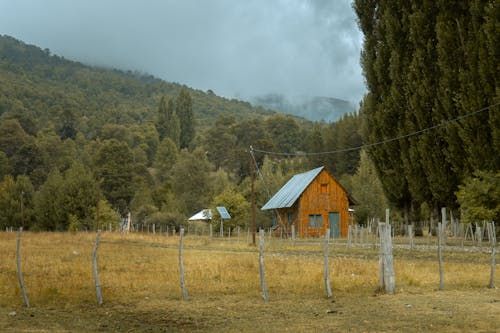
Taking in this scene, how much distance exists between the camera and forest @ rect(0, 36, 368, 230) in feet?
215

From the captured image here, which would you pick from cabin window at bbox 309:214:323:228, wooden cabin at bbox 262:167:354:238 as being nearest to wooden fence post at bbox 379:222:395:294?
wooden cabin at bbox 262:167:354:238

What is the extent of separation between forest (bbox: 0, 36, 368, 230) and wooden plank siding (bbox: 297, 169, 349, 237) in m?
7.23

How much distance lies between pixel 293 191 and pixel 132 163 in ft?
166

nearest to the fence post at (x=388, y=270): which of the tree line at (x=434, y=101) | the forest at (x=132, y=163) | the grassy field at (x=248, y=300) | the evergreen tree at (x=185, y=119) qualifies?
the grassy field at (x=248, y=300)

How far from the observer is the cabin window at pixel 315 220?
5141 cm

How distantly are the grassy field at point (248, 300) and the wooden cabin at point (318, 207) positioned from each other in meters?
30.3

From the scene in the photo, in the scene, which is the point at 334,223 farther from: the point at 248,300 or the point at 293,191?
the point at 248,300

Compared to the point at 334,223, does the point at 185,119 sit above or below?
above

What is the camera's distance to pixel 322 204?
2041 inches

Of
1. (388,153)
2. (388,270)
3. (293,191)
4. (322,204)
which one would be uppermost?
(388,153)

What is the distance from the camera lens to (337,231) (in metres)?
52.2

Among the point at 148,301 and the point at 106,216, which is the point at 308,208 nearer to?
the point at 106,216

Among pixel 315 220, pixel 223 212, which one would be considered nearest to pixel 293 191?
pixel 315 220

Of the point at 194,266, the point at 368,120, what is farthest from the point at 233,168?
the point at 194,266
